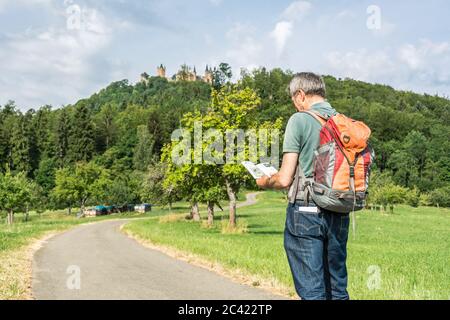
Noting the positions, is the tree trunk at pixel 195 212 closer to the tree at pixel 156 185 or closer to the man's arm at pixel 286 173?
the tree at pixel 156 185

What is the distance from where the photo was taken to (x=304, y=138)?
180 inches

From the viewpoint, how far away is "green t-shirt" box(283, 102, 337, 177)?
455cm

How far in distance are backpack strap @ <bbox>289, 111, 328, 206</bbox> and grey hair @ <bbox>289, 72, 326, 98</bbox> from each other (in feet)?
1.04

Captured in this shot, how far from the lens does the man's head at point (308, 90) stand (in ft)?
16.1

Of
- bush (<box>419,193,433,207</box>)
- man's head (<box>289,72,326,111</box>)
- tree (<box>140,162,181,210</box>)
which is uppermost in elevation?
man's head (<box>289,72,326,111</box>)

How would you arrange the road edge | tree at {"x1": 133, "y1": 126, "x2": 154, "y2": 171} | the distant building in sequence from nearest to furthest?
the road edge < the distant building < tree at {"x1": 133, "y1": 126, "x2": 154, "y2": 171}

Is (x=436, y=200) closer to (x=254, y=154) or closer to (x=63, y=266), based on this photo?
(x=254, y=154)

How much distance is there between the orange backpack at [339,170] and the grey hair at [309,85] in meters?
0.46

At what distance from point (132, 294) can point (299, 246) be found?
539 cm

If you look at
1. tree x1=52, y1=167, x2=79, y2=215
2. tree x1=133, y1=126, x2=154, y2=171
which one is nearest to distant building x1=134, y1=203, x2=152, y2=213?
tree x1=52, y1=167, x2=79, y2=215

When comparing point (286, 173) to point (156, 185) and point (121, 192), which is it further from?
point (121, 192)

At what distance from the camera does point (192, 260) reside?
47.3ft

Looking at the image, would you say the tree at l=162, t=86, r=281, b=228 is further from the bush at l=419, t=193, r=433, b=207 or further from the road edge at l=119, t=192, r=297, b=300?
the bush at l=419, t=193, r=433, b=207
